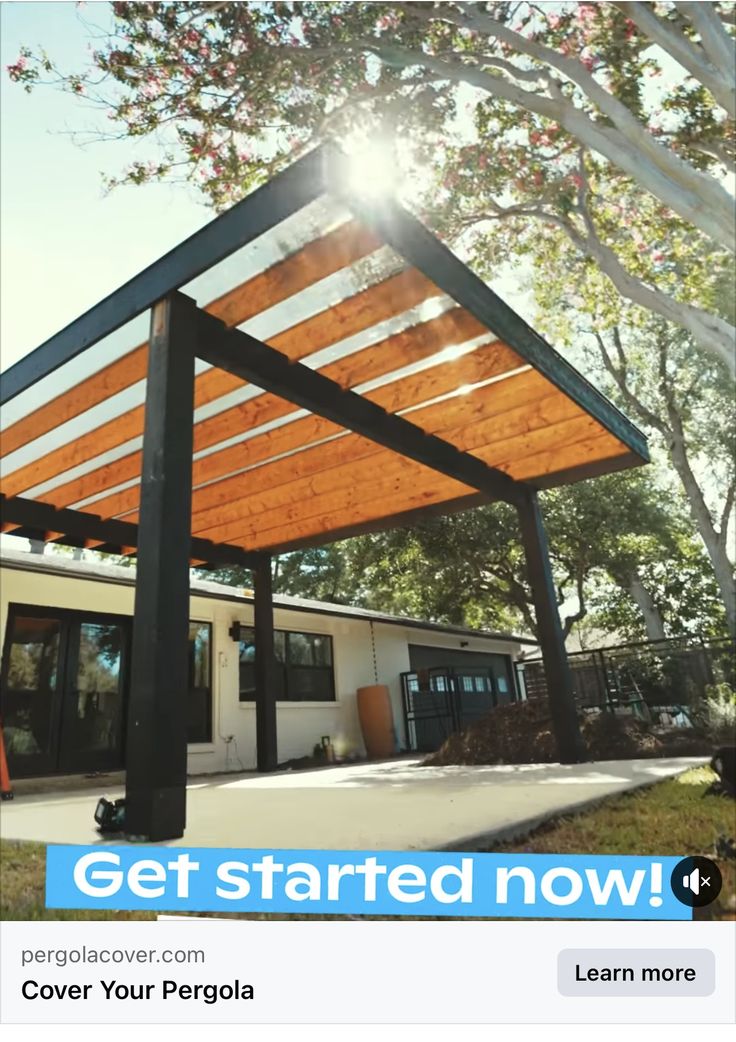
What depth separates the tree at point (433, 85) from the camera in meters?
2.96

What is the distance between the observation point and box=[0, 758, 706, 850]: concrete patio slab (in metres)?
1.43

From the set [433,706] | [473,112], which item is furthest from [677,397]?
[473,112]

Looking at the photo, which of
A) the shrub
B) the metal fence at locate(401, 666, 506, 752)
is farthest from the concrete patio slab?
the metal fence at locate(401, 666, 506, 752)

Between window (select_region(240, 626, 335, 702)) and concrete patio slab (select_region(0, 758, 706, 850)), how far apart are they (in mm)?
3958

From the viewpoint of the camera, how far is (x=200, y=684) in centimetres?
634

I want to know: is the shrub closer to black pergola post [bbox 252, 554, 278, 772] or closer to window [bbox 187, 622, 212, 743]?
black pergola post [bbox 252, 554, 278, 772]

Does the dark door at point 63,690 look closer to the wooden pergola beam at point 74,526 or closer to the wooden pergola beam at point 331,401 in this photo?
the wooden pergola beam at point 74,526
